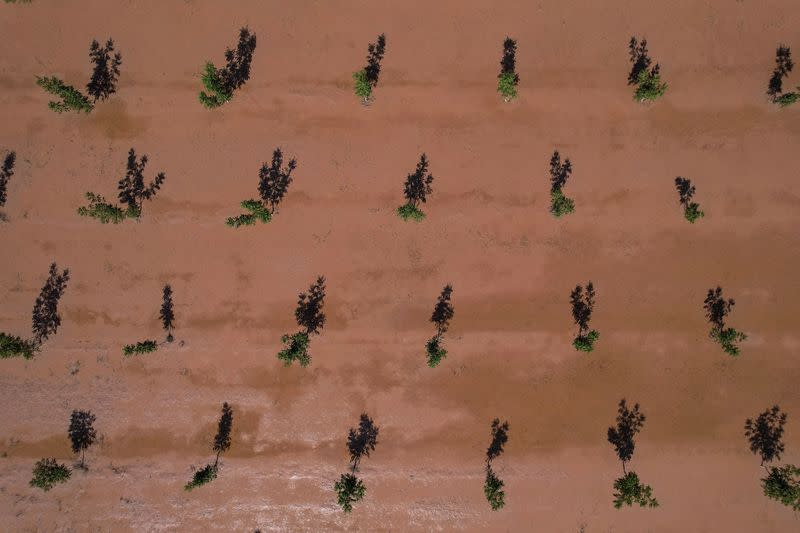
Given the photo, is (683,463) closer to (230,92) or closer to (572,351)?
(572,351)

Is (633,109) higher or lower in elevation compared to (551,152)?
higher

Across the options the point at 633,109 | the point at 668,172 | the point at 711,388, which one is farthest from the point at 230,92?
the point at 711,388

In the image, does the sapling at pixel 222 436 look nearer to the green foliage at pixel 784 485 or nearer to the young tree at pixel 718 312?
the young tree at pixel 718 312

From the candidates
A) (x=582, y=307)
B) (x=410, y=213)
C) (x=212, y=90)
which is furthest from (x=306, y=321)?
(x=582, y=307)

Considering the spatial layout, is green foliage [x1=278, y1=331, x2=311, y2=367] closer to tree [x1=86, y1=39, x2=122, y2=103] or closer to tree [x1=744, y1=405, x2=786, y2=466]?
tree [x1=86, y1=39, x2=122, y2=103]

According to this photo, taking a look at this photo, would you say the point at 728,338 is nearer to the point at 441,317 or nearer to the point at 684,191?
the point at 684,191

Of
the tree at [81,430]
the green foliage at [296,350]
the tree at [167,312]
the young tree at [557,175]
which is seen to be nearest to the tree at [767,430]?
the young tree at [557,175]

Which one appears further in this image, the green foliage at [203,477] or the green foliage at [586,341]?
the green foliage at [586,341]
